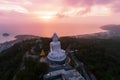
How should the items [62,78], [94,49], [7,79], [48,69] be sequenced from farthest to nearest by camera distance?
[94,49] → [7,79] → [48,69] → [62,78]

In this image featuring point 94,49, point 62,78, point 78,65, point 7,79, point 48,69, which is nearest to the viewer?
point 62,78

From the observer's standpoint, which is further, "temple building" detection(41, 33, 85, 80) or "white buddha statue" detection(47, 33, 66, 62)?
"white buddha statue" detection(47, 33, 66, 62)

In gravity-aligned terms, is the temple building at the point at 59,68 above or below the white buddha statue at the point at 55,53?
below

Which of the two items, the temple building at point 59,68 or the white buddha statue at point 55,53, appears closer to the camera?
the temple building at point 59,68

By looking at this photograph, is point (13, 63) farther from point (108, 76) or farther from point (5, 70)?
point (108, 76)

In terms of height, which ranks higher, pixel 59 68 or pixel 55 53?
pixel 55 53

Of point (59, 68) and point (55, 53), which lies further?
point (55, 53)

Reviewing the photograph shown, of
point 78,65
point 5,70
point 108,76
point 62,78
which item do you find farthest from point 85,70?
point 5,70

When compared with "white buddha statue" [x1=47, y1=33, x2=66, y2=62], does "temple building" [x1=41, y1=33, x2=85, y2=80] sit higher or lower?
lower

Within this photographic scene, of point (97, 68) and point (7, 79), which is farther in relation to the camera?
point (7, 79)

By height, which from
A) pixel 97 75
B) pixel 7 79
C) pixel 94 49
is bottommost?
pixel 7 79

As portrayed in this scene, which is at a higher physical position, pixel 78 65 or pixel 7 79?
pixel 78 65
